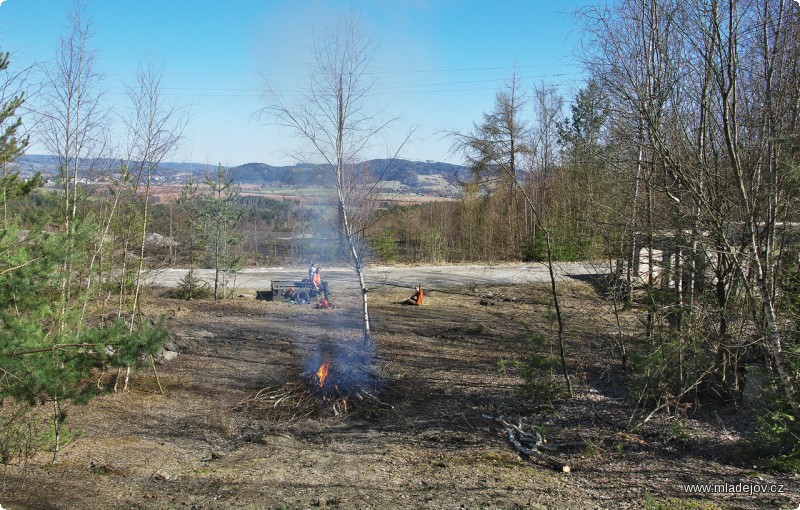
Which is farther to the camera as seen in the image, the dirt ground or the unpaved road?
the unpaved road

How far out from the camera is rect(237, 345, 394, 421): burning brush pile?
775 cm

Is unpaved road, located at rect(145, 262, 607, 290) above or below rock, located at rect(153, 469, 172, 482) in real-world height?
above

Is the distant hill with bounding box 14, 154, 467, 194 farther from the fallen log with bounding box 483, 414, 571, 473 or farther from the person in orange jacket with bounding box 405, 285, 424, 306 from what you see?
the fallen log with bounding box 483, 414, 571, 473

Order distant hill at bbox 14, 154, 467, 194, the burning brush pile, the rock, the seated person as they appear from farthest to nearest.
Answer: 1. the seated person
2. distant hill at bbox 14, 154, 467, 194
3. the burning brush pile
4. the rock

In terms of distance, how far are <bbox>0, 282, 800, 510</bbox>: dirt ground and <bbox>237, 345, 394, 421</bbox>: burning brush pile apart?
4 centimetres

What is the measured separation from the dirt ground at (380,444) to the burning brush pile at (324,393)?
0.04 metres

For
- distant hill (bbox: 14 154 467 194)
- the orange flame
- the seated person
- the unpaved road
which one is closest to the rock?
the orange flame

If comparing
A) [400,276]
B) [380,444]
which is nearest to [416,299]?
[400,276]

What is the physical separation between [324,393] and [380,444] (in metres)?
1.87

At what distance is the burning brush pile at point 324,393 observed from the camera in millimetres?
7754

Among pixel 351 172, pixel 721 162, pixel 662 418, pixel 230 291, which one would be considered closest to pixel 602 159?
pixel 721 162

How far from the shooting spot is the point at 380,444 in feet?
21.3

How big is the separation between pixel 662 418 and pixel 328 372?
4.66 m

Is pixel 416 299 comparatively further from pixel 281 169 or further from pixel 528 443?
pixel 528 443
